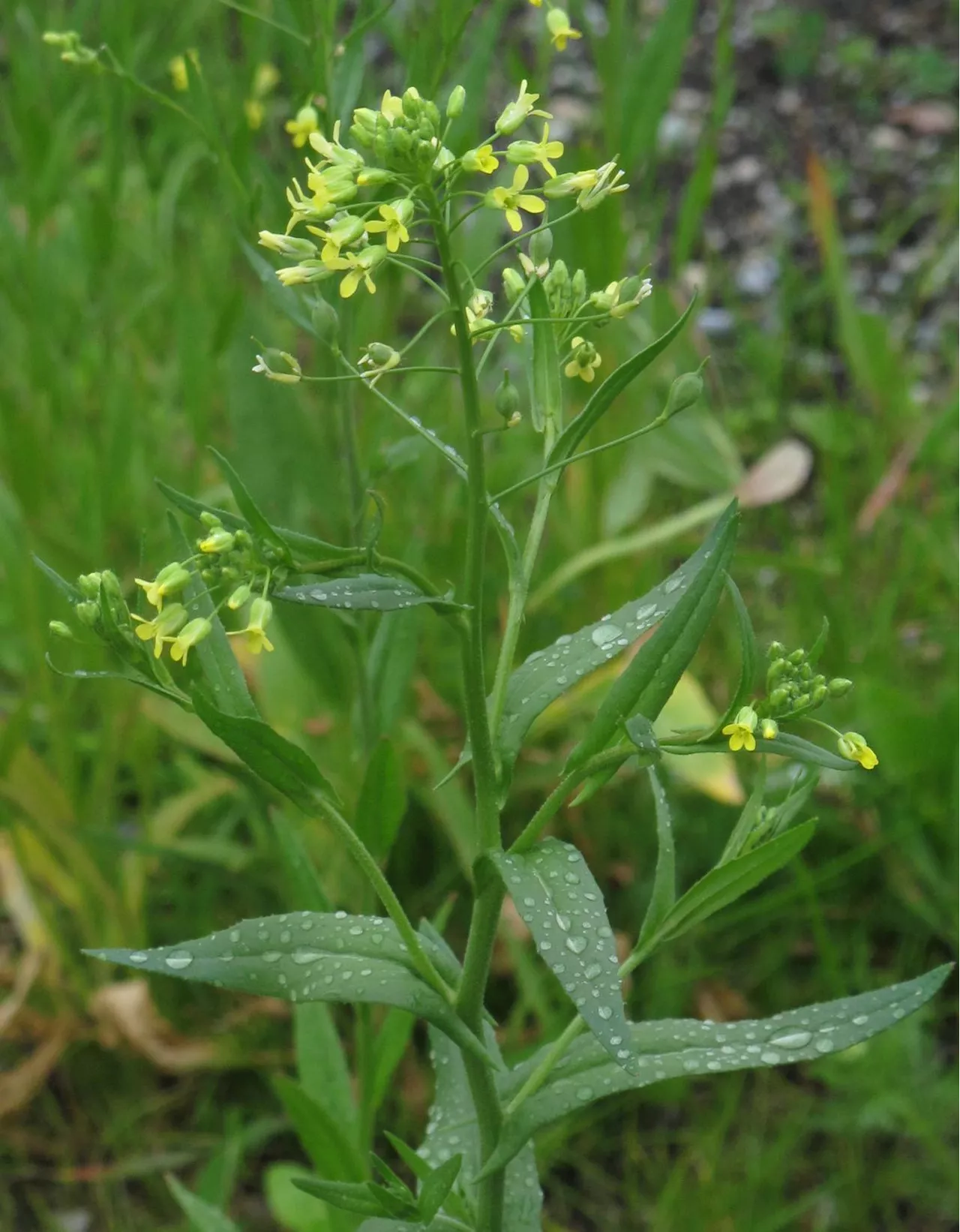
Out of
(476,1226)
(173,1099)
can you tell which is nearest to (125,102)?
(173,1099)

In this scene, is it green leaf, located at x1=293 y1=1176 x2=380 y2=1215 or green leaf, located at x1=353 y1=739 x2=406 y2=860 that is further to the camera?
green leaf, located at x1=353 y1=739 x2=406 y2=860

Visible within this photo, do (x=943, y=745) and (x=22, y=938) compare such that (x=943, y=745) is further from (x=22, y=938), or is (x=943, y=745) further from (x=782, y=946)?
(x=22, y=938)

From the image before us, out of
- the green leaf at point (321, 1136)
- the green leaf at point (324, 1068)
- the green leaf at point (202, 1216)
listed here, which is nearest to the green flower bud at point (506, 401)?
the green leaf at point (321, 1136)

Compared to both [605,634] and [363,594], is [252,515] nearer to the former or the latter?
[363,594]

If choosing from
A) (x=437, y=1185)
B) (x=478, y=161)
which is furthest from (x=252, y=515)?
(x=437, y=1185)

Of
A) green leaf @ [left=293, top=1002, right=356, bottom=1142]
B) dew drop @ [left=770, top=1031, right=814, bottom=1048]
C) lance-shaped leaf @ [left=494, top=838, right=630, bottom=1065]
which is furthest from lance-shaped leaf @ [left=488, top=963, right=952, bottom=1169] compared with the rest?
green leaf @ [left=293, top=1002, right=356, bottom=1142]

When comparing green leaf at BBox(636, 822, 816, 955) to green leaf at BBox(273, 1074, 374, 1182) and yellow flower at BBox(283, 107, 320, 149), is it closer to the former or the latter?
green leaf at BBox(273, 1074, 374, 1182)

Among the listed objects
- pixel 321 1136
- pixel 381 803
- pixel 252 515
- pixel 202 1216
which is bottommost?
pixel 202 1216
